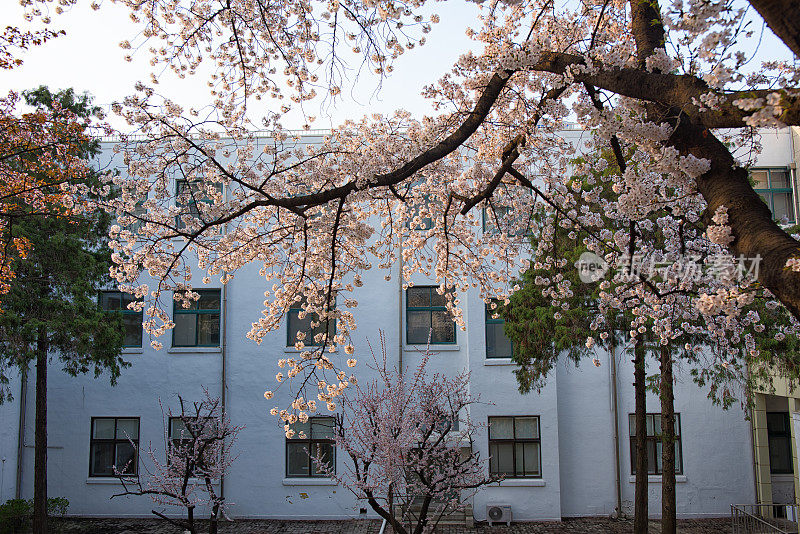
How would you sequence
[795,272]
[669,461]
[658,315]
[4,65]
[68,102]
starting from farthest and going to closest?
[68,102] < [669,461] < [4,65] < [658,315] < [795,272]

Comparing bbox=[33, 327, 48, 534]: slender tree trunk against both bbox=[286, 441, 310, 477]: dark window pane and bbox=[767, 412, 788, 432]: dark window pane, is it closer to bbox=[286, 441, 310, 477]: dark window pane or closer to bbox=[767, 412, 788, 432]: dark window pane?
bbox=[286, 441, 310, 477]: dark window pane

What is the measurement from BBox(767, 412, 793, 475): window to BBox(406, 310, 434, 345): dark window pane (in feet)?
29.8

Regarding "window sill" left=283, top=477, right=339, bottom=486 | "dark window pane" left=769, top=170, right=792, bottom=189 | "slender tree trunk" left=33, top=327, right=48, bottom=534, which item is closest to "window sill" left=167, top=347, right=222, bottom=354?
"slender tree trunk" left=33, top=327, right=48, bottom=534

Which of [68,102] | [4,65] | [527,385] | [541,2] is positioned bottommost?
[527,385]

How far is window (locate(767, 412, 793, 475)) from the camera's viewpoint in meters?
16.3

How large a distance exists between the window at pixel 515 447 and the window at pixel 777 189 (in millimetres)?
8403

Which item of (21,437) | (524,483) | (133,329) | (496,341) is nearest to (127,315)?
(133,329)

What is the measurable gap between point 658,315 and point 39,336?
11.9 meters

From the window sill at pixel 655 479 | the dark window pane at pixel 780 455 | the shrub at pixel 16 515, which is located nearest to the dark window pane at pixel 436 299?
the window sill at pixel 655 479

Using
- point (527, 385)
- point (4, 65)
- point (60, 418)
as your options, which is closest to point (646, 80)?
point (4, 65)

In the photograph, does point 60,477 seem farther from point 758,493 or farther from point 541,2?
point 758,493

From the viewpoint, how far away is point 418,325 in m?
16.4

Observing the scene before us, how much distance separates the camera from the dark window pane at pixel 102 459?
16.4 metres

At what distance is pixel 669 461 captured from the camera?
10.7m
